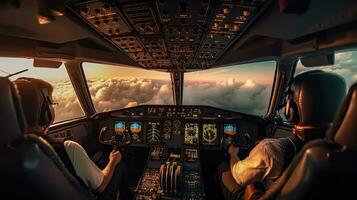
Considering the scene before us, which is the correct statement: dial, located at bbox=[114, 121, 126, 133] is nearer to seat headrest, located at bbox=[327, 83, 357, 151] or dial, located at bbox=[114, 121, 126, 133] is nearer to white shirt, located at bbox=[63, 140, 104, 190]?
white shirt, located at bbox=[63, 140, 104, 190]

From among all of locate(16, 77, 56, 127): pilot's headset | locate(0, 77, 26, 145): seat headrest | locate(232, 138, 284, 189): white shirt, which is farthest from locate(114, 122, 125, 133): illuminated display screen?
locate(0, 77, 26, 145): seat headrest

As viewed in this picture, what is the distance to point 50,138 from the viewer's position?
145 cm

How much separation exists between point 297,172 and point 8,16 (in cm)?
198

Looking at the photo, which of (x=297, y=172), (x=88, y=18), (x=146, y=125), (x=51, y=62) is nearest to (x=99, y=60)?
(x=51, y=62)

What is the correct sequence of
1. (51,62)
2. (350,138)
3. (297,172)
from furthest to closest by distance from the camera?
(51,62) < (297,172) < (350,138)

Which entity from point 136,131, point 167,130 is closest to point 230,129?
point 167,130

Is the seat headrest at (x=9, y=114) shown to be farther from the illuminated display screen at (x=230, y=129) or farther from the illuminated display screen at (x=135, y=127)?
the illuminated display screen at (x=230, y=129)

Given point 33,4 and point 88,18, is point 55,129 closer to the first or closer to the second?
point 88,18

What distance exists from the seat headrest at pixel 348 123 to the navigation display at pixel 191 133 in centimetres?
269

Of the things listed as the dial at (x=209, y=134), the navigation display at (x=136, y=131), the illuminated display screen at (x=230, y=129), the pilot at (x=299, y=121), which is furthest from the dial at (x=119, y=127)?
the pilot at (x=299, y=121)

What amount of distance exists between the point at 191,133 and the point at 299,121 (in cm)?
223

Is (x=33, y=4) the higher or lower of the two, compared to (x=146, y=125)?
higher

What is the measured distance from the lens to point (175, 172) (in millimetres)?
2396

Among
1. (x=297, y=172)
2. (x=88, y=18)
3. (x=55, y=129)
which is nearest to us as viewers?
(x=297, y=172)
